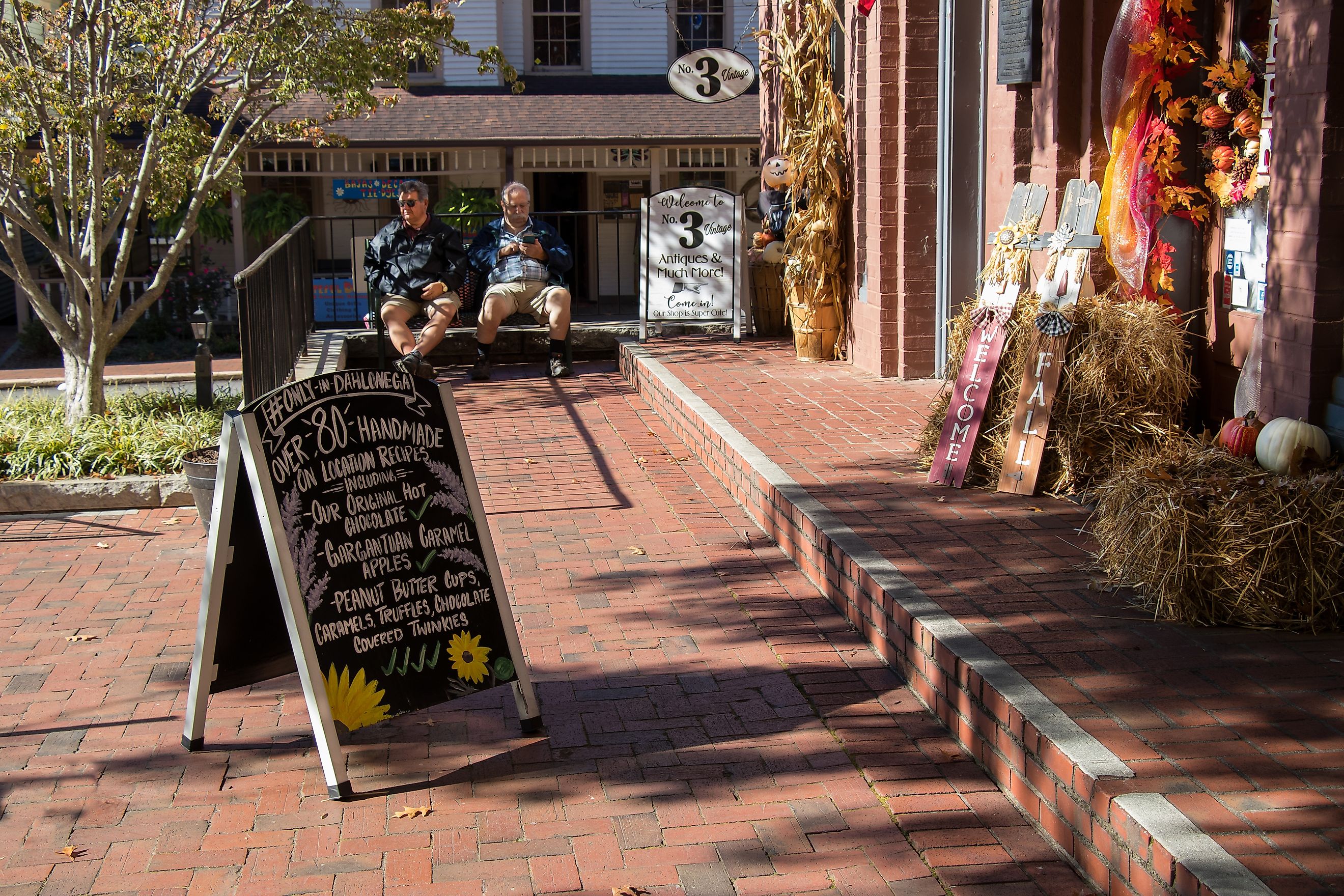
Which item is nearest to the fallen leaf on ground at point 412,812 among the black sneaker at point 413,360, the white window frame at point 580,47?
the black sneaker at point 413,360

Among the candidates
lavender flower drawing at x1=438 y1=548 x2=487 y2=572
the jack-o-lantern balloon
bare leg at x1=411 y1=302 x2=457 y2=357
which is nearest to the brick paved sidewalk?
lavender flower drawing at x1=438 y1=548 x2=487 y2=572

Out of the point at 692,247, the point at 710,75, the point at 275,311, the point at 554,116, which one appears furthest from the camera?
the point at 554,116

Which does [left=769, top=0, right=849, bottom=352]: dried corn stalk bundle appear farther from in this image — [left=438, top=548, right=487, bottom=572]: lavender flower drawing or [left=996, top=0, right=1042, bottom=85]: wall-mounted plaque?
[left=438, top=548, right=487, bottom=572]: lavender flower drawing

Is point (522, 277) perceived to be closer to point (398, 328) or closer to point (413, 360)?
point (398, 328)

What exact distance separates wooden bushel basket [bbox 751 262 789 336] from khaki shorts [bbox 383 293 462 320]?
8.90 feet

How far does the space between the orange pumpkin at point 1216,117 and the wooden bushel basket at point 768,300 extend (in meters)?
5.66

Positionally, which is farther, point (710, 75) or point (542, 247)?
point (710, 75)

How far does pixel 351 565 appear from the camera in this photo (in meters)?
4.01

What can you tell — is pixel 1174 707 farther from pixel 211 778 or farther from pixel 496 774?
pixel 211 778

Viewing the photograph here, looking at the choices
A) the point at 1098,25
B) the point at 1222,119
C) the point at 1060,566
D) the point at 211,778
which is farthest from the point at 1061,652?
the point at 1098,25

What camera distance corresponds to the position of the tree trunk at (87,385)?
8.54 meters

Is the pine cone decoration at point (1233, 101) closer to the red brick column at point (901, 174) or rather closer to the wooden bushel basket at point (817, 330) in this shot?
the red brick column at point (901, 174)

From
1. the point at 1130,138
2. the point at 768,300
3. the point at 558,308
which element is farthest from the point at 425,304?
the point at 1130,138

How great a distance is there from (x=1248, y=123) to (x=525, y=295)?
6421 millimetres
